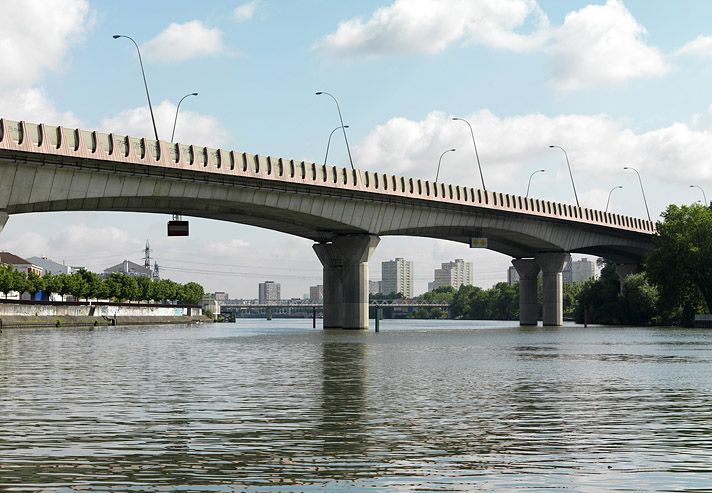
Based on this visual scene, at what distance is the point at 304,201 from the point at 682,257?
5337 cm

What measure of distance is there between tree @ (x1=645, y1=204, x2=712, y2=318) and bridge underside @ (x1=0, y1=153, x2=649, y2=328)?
9208 millimetres

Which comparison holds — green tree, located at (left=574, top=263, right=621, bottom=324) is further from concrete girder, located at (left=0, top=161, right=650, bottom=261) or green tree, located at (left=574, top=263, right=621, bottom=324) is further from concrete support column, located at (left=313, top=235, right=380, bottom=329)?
concrete support column, located at (left=313, top=235, right=380, bottom=329)

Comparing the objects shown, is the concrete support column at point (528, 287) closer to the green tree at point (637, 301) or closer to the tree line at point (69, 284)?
the green tree at point (637, 301)

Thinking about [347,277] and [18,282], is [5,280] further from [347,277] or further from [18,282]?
[347,277]

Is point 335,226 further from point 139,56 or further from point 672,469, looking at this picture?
point 672,469

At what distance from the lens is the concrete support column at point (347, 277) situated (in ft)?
328

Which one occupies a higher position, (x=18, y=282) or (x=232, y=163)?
(x=232, y=163)

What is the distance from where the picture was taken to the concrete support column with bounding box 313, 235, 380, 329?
10000 centimetres

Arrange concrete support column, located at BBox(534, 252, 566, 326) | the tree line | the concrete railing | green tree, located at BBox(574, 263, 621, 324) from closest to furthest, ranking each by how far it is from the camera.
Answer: the concrete railing < concrete support column, located at BBox(534, 252, 566, 326) < the tree line < green tree, located at BBox(574, 263, 621, 324)

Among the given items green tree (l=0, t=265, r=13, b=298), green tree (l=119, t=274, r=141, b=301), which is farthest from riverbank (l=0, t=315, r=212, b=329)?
green tree (l=119, t=274, r=141, b=301)

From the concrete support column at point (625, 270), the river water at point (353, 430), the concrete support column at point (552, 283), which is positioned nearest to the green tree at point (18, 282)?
the concrete support column at point (552, 283)

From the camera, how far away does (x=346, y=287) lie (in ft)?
332

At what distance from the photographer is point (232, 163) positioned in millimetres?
80000

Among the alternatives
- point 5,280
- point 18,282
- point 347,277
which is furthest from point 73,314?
point 347,277
